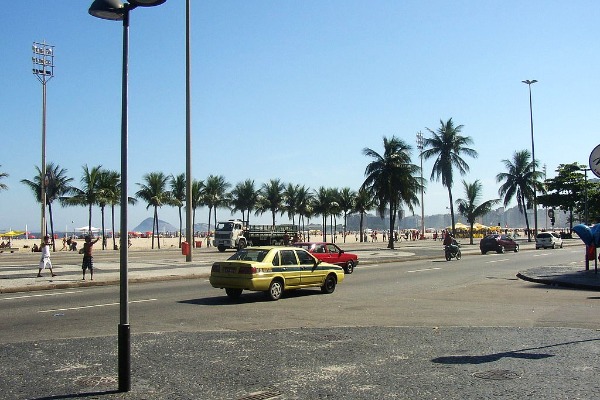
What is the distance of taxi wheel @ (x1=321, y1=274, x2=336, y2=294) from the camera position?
59.3ft

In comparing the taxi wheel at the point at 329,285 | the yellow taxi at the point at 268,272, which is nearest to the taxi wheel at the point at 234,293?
the yellow taxi at the point at 268,272

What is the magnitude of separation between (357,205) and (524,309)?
7426 centimetres

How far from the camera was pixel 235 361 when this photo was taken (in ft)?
27.4

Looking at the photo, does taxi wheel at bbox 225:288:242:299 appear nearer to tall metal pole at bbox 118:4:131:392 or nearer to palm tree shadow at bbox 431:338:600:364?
palm tree shadow at bbox 431:338:600:364

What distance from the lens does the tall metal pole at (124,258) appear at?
22.2 ft

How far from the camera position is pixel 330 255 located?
25.6m

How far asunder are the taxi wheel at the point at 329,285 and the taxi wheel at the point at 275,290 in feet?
6.79

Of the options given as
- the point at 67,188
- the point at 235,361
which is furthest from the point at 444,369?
the point at 67,188

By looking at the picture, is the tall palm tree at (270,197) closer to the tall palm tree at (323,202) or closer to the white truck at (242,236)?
the tall palm tree at (323,202)

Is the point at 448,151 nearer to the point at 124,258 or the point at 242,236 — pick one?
the point at 242,236

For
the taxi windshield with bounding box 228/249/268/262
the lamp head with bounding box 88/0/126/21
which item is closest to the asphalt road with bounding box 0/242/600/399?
the taxi windshield with bounding box 228/249/268/262

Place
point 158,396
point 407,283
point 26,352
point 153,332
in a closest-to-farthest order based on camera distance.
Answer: point 158,396, point 26,352, point 153,332, point 407,283

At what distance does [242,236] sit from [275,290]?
34.0 metres

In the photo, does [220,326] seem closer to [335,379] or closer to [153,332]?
[153,332]
